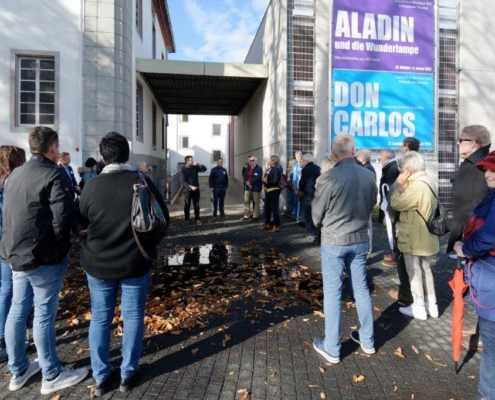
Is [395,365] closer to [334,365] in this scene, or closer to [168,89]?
[334,365]

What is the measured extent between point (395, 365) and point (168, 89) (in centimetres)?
1594

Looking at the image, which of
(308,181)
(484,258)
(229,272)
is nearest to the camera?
(484,258)

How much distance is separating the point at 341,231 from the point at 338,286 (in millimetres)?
497

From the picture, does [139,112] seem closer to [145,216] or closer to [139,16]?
[139,16]

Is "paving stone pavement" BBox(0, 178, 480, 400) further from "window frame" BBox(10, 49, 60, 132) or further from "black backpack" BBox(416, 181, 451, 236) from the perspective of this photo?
"window frame" BBox(10, 49, 60, 132)

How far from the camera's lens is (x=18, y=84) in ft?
35.2

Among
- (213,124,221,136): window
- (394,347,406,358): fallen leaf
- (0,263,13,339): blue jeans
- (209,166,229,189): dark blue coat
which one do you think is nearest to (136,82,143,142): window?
(209,166,229,189): dark blue coat

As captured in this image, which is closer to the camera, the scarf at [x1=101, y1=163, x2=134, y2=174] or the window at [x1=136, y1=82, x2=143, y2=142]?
the scarf at [x1=101, y1=163, x2=134, y2=174]

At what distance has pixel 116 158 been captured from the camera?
2.86 m

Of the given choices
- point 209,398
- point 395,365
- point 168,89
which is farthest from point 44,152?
point 168,89

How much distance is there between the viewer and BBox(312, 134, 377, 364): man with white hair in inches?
134

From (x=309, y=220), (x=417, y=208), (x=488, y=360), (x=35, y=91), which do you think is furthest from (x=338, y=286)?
(x=35, y=91)

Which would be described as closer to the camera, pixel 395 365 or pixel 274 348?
pixel 395 365

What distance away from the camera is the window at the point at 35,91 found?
10766mm
